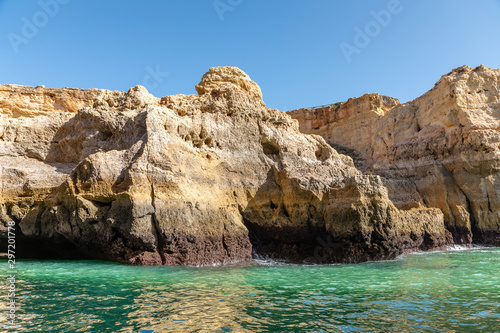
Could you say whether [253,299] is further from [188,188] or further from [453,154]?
[453,154]

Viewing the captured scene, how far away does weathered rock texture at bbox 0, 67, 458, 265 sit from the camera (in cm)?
1146

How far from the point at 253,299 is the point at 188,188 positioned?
6.16 metres

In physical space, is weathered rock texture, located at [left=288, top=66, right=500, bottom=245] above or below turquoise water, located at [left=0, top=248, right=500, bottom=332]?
above

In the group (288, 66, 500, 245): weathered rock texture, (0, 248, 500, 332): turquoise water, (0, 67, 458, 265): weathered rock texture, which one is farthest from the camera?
(288, 66, 500, 245): weathered rock texture

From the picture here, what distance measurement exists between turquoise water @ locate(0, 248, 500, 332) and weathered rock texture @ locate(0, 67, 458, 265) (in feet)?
4.77

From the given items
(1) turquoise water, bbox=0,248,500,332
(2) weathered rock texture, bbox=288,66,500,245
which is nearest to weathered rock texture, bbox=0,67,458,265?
(1) turquoise water, bbox=0,248,500,332

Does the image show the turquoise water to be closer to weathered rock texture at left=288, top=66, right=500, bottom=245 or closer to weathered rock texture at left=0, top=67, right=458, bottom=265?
weathered rock texture at left=0, top=67, right=458, bottom=265

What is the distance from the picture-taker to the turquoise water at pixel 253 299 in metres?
5.31

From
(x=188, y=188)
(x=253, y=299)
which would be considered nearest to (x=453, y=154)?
(x=188, y=188)

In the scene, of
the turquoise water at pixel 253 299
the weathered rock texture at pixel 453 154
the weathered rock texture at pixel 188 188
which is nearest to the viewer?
the turquoise water at pixel 253 299

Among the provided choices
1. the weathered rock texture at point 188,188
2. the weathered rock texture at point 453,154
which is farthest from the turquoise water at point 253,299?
the weathered rock texture at point 453,154

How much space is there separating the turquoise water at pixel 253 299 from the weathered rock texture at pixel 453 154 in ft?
37.5

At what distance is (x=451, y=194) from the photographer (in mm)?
21609

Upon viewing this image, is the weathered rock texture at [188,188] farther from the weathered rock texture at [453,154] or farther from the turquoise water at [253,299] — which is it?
the weathered rock texture at [453,154]
